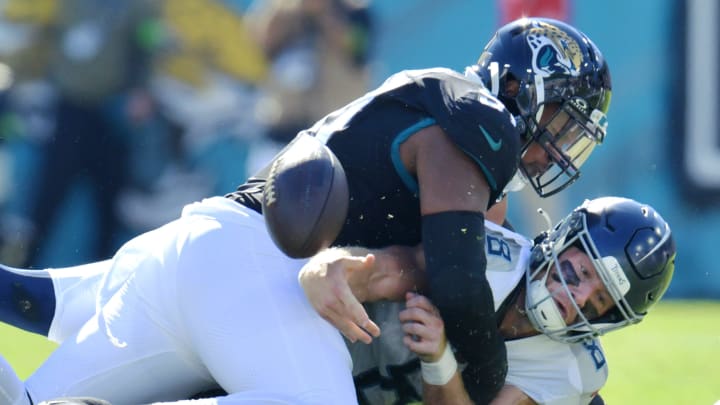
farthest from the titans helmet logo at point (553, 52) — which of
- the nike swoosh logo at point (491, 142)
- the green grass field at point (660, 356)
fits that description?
the green grass field at point (660, 356)

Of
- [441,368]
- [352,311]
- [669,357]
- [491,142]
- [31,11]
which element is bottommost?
[669,357]

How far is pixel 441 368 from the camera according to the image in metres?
3.50

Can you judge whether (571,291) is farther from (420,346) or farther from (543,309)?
(420,346)

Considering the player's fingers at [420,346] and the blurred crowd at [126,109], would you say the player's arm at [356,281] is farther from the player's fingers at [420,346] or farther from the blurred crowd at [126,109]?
the blurred crowd at [126,109]

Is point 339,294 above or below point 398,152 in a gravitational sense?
below

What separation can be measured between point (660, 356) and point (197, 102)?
4.25 meters

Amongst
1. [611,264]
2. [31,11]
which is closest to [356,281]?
[611,264]

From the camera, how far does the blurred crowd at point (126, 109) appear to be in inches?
380

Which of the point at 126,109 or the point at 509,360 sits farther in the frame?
the point at 126,109

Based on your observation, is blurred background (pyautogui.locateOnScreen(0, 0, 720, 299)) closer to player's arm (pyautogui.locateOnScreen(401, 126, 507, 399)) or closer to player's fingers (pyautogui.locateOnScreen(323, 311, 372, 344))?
player's arm (pyautogui.locateOnScreen(401, 126, 507, 399))

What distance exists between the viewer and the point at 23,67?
9688 mm

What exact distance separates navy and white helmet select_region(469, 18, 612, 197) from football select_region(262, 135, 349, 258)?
3.01ft

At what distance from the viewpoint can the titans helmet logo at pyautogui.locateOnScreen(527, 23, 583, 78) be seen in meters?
3.99

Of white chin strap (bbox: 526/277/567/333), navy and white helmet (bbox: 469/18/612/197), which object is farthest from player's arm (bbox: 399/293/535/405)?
navy and white helmet (bbox: 469/18/612/197)
